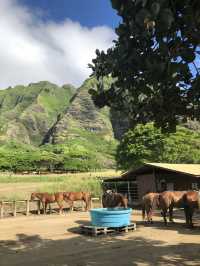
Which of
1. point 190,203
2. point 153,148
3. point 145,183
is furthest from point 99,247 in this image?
point 153,148

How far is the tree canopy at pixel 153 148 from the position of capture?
5256cm

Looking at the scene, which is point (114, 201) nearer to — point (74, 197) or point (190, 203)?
point (190, 203)

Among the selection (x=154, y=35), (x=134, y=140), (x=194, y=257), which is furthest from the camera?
(x=134, y=140)

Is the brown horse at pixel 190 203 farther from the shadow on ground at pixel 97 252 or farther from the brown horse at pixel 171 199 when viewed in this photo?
the shadow on ground at pixel 97 252

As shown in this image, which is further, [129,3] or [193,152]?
[193,152]

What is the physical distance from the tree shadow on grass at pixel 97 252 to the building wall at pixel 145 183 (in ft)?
63.2

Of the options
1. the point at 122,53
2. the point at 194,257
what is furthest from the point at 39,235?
the point at 122,53

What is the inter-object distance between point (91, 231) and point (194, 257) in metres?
6.71

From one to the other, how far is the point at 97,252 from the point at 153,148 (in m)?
40.0

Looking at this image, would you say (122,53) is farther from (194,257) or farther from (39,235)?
(39,235)

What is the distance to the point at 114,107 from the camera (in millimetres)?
9062

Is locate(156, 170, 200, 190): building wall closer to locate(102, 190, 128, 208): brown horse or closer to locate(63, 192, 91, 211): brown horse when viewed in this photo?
locate(63, 192, 91, 211): brown horse

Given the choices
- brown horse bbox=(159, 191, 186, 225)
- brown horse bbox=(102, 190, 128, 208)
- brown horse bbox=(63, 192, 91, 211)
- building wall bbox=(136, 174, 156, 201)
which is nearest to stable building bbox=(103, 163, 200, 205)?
building wall bbox=(136, 174, 156, 201)

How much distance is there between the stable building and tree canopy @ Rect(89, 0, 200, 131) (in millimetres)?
22792
